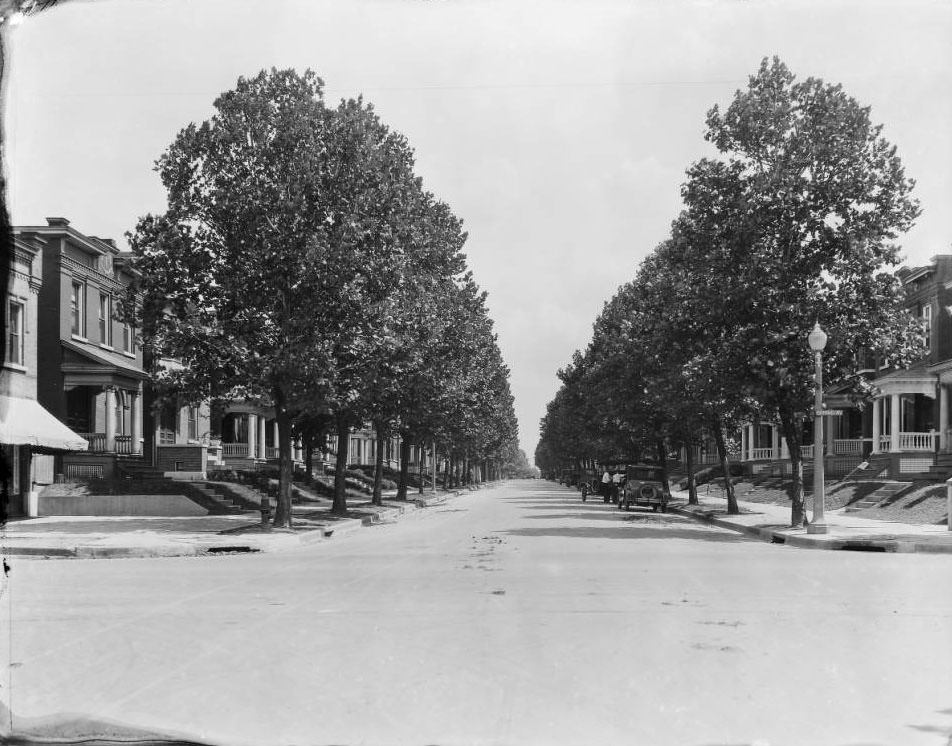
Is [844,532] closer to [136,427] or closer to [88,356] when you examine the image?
[88,356]

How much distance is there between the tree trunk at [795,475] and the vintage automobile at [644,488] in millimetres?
14094

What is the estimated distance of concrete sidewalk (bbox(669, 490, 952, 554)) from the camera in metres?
21.6

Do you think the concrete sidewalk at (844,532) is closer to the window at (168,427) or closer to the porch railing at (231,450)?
the window at (168,427)

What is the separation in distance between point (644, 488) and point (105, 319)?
22.7 meters

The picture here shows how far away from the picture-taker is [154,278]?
25812 mm

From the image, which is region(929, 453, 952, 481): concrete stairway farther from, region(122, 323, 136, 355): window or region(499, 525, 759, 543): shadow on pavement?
region(122, 323, 136, 355): window

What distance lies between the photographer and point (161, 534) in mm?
24375

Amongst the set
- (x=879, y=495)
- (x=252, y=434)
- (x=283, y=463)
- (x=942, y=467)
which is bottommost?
(x=879, y=495)

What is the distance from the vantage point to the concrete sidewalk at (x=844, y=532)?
21562mm

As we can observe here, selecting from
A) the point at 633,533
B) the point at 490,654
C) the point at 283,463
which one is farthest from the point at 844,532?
the point at 490,654

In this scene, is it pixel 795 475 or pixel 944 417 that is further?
pixel 944 417

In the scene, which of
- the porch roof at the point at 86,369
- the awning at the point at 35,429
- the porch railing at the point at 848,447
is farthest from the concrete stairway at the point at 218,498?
the porch railing at the point at 848,447

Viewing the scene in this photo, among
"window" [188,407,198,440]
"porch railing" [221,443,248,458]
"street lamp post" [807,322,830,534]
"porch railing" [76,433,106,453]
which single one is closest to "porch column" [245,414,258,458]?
"porch railing" [221,443,248,458]

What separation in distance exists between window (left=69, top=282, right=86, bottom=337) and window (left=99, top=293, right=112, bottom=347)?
1.37 meters
